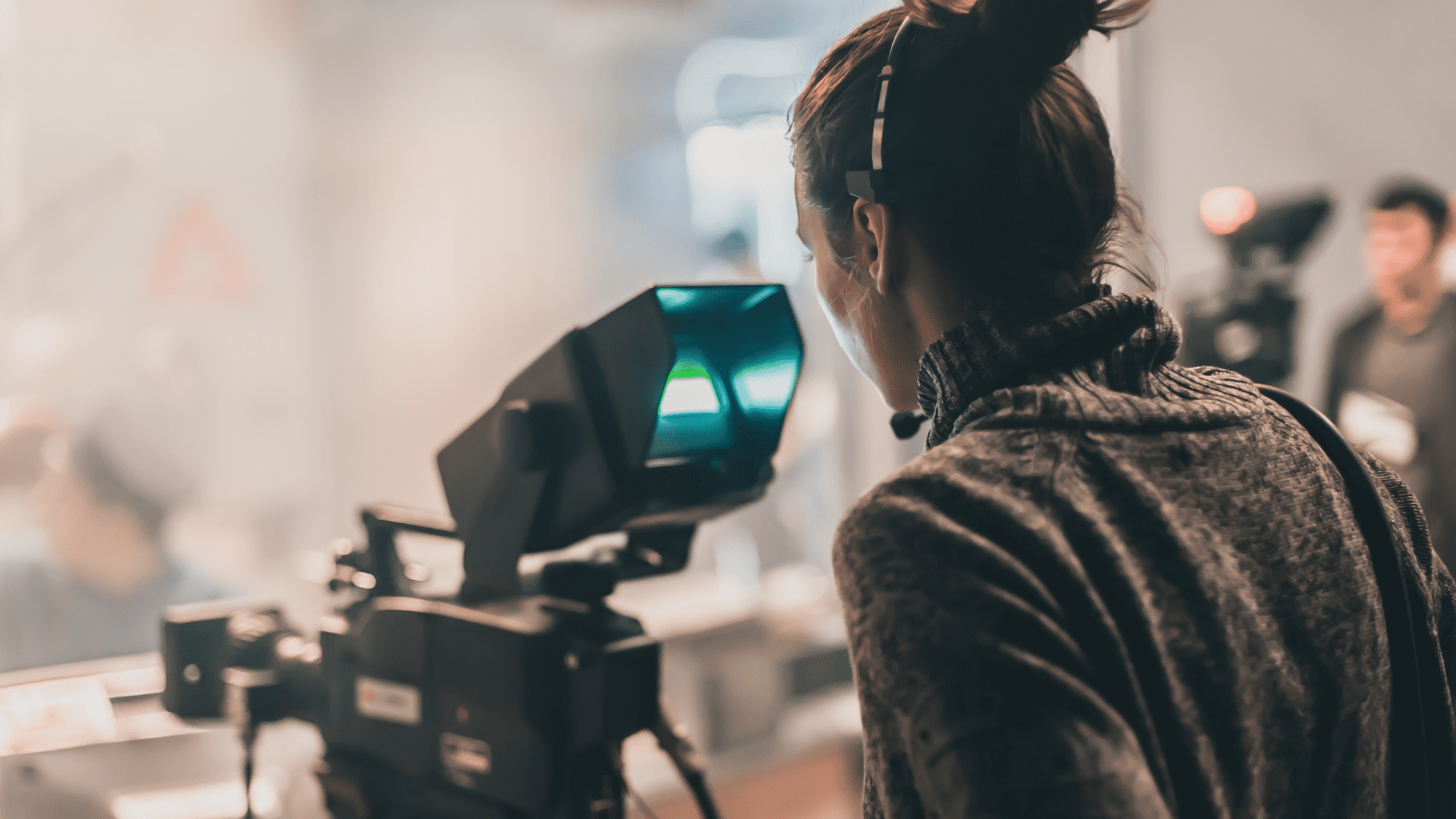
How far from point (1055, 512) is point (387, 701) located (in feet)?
2.00

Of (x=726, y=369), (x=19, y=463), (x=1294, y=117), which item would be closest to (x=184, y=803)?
(x=19, y=463)

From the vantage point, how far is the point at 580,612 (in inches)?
33.1

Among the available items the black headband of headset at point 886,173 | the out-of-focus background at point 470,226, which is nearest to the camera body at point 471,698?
the out-of-focus background at point 470,226

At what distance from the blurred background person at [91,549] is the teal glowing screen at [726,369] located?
3.58ft

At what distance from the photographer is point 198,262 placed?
1.61 metres

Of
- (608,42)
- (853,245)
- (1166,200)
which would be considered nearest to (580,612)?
(853,245)

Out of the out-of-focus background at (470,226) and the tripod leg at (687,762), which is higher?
the out-of-focus background at (470,226)

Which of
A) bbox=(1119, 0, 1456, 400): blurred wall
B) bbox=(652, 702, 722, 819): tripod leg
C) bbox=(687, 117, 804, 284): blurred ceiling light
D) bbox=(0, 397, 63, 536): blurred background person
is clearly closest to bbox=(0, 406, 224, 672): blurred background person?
bbox=(0, 397, 63, 536): blurred background person

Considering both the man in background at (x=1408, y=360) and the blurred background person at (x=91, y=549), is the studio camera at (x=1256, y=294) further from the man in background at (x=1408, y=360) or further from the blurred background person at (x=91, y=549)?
the blurred background person at (x=91, y=549)

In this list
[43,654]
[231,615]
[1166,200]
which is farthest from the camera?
[1166,200]

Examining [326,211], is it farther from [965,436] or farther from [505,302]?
[965,436]

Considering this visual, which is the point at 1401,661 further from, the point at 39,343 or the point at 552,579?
the point at 39,343

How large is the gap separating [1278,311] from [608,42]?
147cm

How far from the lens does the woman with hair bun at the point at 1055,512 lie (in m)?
0.47
